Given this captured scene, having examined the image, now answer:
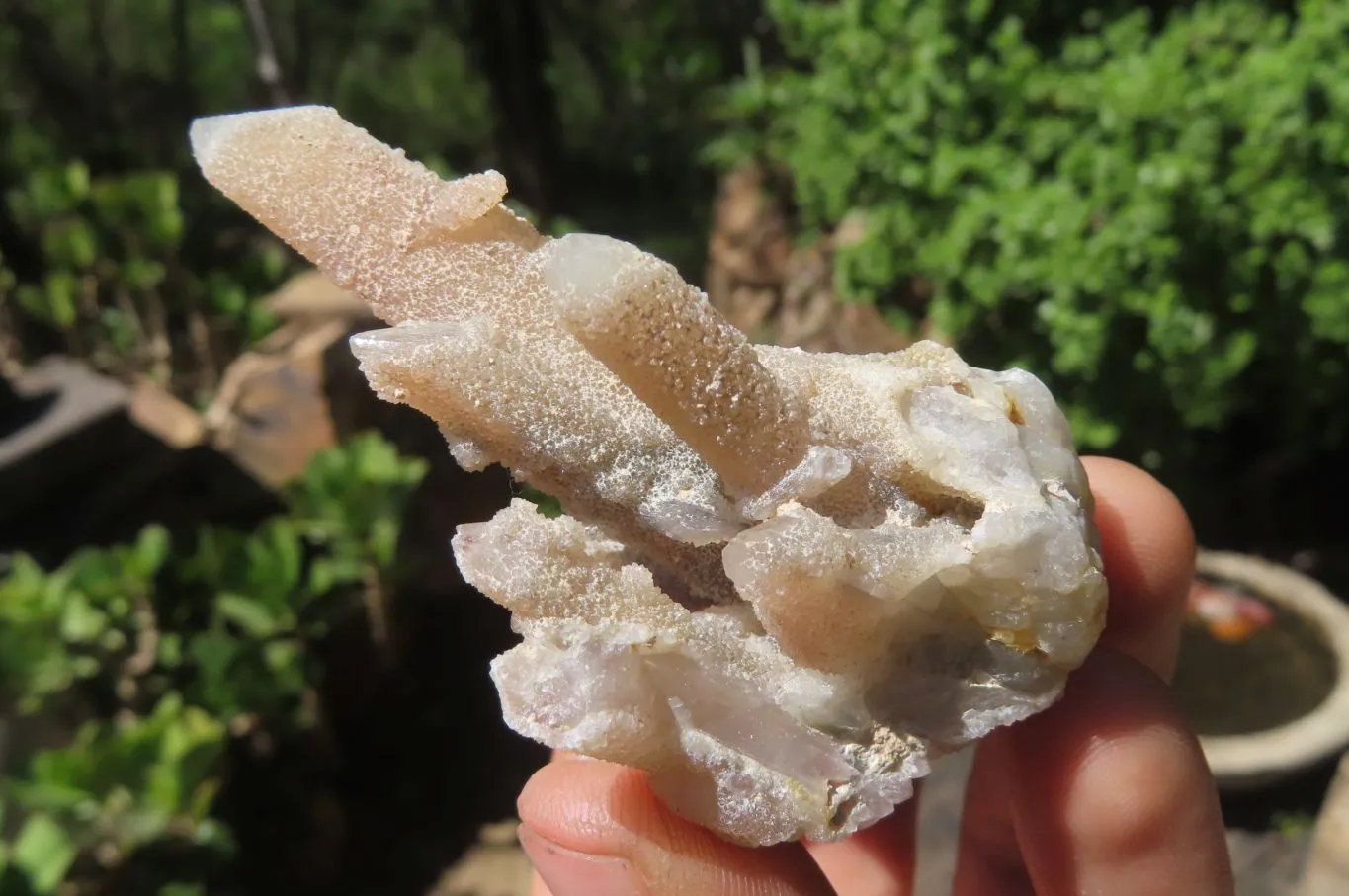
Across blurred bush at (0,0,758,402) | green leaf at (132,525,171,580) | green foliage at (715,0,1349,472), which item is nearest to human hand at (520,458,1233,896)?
green leaf at (132,525,171,580)

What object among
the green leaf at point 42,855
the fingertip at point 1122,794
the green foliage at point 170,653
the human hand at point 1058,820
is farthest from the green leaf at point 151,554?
the fingertip at point 1122,794

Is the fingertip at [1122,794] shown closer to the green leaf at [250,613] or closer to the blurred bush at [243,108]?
the green leaf at [250,613]

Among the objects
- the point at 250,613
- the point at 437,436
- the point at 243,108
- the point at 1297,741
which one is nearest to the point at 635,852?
the point at 250,613

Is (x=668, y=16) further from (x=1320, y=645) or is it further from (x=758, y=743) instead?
(x=758, y=743)

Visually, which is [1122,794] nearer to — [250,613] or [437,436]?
[250,613]

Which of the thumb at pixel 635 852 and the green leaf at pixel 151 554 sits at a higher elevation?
the thumb at pixel 635 852

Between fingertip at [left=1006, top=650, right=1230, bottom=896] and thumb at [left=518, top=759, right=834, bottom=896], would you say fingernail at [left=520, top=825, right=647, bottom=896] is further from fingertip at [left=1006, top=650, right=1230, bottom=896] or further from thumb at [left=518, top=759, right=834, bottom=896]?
fingertip at [left=1006, top=650, right=1230, bottom=896]
